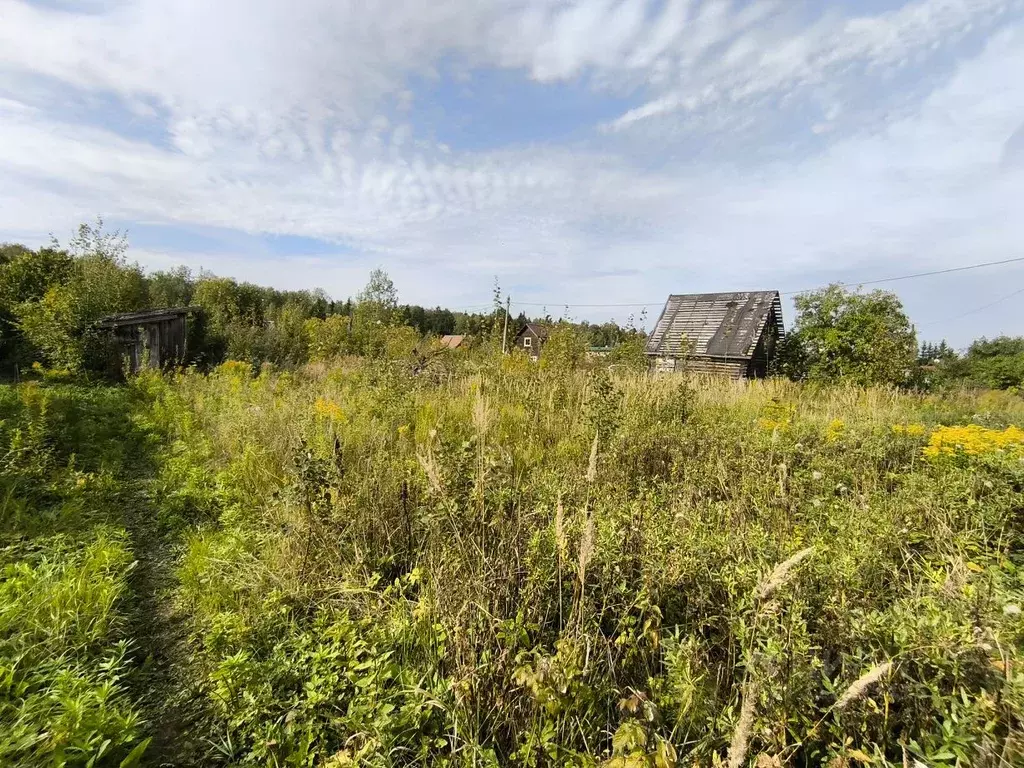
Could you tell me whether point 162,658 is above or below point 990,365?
below

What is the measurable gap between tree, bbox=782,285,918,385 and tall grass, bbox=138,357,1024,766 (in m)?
13.0

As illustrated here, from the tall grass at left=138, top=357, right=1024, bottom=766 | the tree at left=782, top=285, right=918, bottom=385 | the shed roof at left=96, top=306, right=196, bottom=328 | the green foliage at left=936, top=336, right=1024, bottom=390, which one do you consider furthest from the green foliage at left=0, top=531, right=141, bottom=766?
the green foliage at left=936, top=336, right=1024, bottom=390

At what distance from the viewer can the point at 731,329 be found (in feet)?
66.3

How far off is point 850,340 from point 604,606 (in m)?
21.9

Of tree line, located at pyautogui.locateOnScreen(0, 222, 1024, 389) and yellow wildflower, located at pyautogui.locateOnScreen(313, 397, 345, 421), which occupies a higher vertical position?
tree line, located at pyautogui.locateOnScreen(0, 222, 1024, 389)

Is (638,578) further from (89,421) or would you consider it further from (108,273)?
(108,273)

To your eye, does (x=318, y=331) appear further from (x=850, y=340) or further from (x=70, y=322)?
(x=850, y=340)

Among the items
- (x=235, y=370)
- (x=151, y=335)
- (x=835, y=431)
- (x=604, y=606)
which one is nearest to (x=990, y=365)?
(x=835, y=431)

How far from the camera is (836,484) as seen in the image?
146 inches

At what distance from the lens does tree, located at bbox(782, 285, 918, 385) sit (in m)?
14.3

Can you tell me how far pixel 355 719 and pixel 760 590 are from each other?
1.56m

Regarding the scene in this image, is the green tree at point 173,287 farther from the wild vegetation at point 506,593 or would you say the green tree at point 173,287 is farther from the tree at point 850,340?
the tree at point 850,340

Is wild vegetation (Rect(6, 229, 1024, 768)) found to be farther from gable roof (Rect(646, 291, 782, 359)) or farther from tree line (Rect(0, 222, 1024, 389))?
gable roof (Rect(646, 291, 782, 359))

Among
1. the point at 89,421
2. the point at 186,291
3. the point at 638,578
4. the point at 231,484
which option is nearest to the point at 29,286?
the point at 89,421
